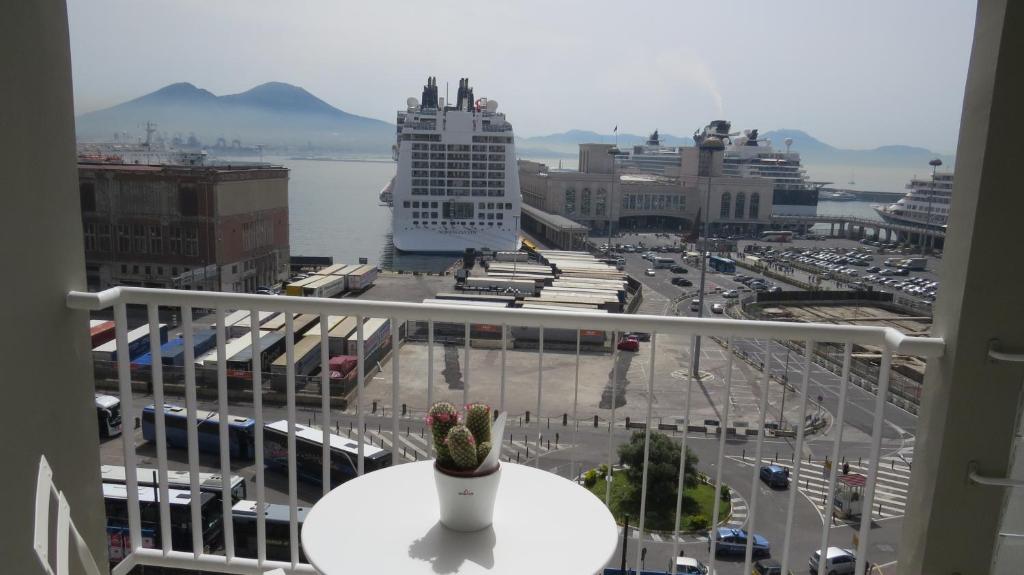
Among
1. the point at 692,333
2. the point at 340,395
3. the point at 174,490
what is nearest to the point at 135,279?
the point at 340,395

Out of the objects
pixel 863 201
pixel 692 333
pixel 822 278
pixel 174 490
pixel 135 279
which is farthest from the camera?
pixel 863 201

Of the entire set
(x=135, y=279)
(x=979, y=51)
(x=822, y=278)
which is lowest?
(x=822, y=278)

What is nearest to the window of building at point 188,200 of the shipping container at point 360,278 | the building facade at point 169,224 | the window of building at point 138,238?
the building facade at point 169,224

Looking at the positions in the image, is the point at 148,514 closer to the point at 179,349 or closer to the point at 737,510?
the point at 179,349

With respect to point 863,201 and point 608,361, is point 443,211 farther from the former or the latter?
point 863,201

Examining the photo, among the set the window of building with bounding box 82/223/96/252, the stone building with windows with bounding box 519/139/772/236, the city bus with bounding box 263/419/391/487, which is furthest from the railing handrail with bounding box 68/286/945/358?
the stone building with windows with bounding box 519/139/772/236

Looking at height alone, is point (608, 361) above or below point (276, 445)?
below

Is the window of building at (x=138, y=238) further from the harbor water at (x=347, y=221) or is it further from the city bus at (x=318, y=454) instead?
the harbor water at (x=347, y=221)

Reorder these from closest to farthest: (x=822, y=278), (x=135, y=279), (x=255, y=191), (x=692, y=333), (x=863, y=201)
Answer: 1. (x=692, y=333)
2. (x=135, y=279)
3. (x=255, y=191)
4. (x=822, y=278)
5. (x=863, y=201)
